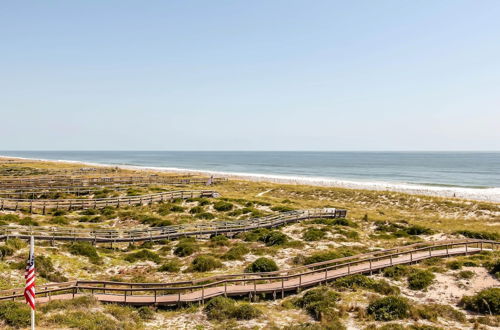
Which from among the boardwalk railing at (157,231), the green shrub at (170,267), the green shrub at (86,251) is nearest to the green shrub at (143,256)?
the green shrub at (170,267)

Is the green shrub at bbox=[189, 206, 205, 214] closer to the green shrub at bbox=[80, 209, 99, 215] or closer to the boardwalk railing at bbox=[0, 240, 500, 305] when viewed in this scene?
the green shrub at bbox=[80, 209, 99, 215]

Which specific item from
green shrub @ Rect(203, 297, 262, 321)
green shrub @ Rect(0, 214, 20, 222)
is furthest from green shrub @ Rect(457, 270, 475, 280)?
green shrub @ Rect(0, 214, 20, 222)

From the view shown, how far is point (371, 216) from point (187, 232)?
2307cm

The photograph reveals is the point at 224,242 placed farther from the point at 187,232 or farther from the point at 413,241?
the point at 413,241

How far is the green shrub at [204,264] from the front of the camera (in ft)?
76.7

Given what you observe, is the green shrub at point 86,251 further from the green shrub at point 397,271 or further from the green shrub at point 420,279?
the green shrub at point 420,279

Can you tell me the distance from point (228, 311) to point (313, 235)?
55.0 ft

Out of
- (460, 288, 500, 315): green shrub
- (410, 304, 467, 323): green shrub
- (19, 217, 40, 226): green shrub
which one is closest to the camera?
(410, 304, 467, 323): green shrub

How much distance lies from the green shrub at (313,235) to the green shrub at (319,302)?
39.3 feet

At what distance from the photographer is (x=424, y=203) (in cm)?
5569

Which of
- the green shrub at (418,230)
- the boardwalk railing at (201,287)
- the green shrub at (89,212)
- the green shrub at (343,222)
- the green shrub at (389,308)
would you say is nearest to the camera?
the green shrub at (389,308)

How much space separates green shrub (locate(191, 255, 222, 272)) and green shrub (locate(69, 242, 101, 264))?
6.94 metres

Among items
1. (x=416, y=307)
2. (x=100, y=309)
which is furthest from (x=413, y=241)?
(x=100, y=309)

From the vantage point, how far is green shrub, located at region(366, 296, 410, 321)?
52.7 ft
